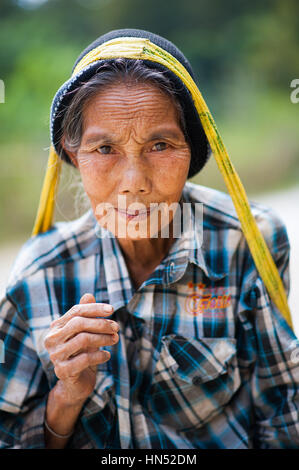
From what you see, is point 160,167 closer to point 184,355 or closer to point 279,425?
point 184,355

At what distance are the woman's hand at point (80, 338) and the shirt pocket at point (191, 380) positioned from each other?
0.32m

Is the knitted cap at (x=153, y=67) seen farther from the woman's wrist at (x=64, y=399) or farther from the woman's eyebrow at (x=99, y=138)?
the woman's wrist at (x=64, y=399)

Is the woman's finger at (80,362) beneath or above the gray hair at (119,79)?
beneath

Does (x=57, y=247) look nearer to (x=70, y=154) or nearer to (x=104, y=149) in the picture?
(x=70, y=154)

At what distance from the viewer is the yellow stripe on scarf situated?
115 cm

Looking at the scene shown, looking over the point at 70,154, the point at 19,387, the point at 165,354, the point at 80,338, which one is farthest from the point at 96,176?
the point at 19,387

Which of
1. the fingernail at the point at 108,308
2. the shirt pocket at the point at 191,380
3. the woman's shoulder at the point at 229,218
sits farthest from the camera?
the woman's shoulder at the point at 229,218

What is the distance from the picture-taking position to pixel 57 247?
1.47 metres

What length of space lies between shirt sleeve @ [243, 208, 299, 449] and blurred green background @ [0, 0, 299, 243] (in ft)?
1.47

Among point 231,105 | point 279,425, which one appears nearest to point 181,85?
point 279,425

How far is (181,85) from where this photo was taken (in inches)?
46.3

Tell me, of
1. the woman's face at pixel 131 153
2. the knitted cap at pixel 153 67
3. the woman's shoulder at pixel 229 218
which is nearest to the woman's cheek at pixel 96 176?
the woman's face at pixel 131 153

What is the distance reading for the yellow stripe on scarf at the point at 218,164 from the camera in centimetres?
115

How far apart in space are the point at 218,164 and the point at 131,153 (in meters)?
0.26
